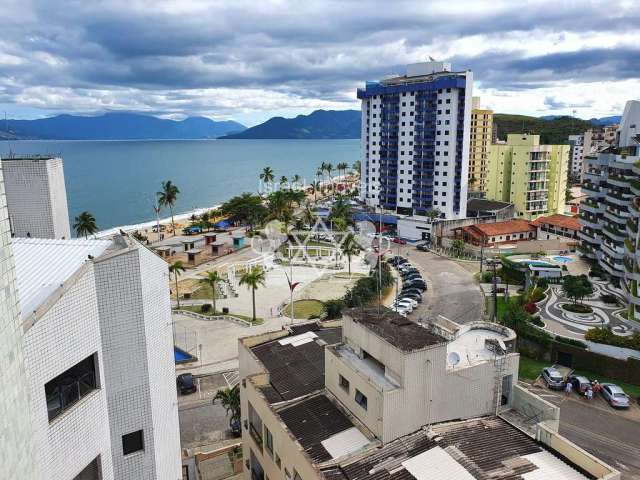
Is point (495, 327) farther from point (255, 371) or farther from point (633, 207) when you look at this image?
point (633, 207)

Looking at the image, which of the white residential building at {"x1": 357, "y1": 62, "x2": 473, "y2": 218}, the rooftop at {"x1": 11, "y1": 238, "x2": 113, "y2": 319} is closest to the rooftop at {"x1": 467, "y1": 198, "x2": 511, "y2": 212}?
the white residential building at {"x1": 357, "y1": 62, "x2": 473, "y2": 218}

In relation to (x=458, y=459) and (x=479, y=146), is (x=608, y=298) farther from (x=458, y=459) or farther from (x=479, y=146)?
(x=479, y=146)

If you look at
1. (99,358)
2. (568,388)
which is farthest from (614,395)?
(99,358)

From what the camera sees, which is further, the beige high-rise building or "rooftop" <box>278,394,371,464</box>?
the beige high-rise building

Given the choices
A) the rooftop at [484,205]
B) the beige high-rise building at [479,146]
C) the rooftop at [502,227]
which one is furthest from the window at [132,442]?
the beige high-rise building at [479,146]

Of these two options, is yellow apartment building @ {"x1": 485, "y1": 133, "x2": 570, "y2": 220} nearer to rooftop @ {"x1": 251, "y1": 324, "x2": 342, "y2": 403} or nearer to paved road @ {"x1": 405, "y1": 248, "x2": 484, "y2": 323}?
paved road @ {"x1": 405, "y1": 248, "x2": 484, "y2": 323}
